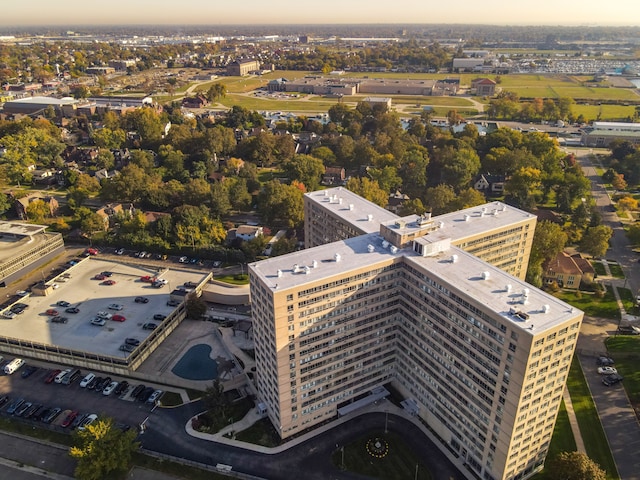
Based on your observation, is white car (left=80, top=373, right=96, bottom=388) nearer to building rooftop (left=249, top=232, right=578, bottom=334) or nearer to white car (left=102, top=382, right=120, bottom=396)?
white car (left=102, top=382, right=120, bottom=396)

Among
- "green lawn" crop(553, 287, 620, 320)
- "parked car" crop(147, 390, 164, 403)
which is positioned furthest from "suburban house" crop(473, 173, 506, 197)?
"parked car" crop(147, 390, 164, 403)

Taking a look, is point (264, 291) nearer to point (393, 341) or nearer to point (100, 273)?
point (393, 341)

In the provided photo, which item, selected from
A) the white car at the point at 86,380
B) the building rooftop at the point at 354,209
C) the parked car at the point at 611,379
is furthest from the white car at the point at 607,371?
the white car at the point at 86,380

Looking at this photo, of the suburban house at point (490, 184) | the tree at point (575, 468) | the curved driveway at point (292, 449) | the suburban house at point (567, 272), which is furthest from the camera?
the suburban house at point (490, 184)

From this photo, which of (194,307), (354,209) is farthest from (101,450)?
(354,209)

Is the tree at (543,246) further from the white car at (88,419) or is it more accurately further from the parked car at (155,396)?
the white car at (88,419)

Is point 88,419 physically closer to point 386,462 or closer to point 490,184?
point 386,462
